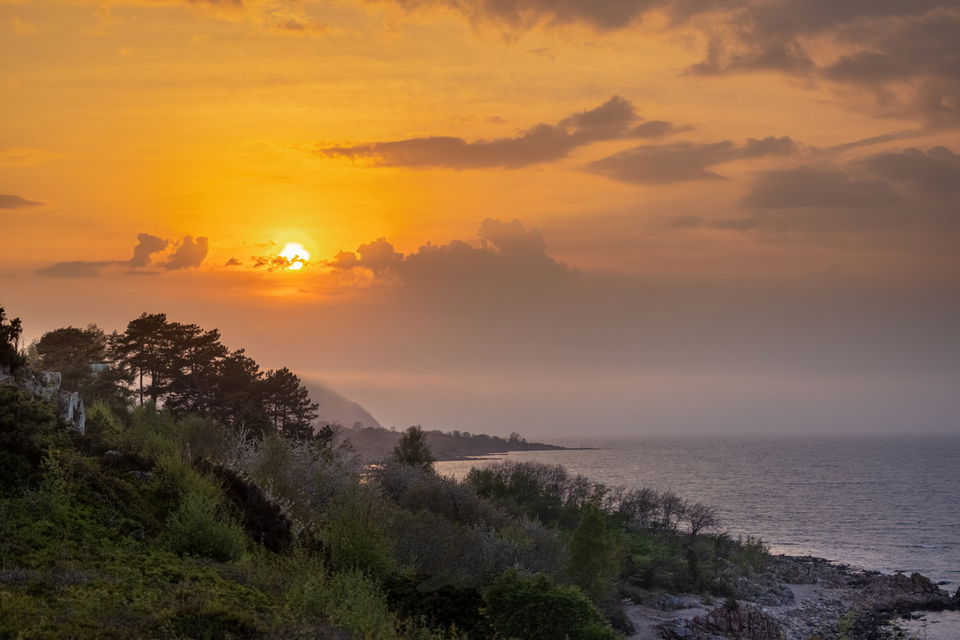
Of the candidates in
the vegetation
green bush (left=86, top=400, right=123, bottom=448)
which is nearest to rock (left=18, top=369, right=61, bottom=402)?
the vegetation

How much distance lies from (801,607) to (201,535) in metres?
63.6

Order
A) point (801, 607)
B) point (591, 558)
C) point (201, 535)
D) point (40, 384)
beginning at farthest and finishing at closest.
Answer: point (801, 607) < point (591, 558) < point (40, 384) < point (201, 535)

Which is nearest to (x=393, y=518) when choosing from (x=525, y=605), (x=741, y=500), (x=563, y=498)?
(x=525, y=605)

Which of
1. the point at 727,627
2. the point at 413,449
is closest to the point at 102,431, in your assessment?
the point at 727,627

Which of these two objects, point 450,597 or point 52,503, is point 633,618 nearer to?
point 450,597

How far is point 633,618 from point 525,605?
37.7 metres

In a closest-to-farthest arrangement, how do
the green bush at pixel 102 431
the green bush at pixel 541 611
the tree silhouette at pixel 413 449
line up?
the green bush at pixel 541 611
the green bush at pixel 102 431
the tree silhouette at pixel 413 449

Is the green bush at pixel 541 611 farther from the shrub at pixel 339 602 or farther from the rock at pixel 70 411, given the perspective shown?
the rock at pixel 70 411

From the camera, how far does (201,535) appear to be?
2453 centimetres

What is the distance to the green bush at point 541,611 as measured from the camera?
97.0ft

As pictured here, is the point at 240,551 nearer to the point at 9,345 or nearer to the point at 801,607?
the point at 9,345

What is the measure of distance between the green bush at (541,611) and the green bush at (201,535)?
9412mm

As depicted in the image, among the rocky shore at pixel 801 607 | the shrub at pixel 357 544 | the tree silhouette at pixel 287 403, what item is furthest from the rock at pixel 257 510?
the tree silhouette at pixel 287 403

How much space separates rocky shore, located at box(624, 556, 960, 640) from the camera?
60375 millimetres
